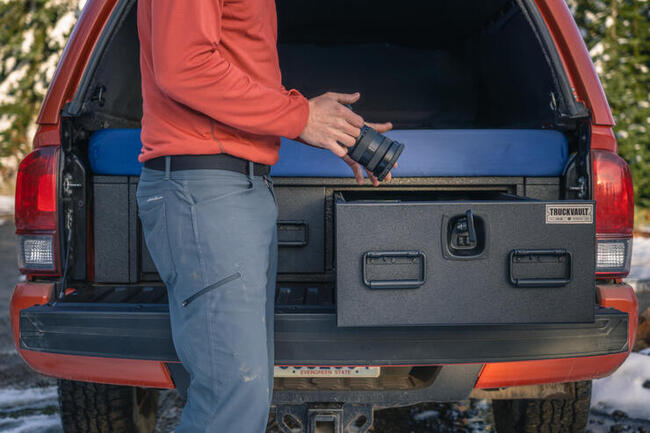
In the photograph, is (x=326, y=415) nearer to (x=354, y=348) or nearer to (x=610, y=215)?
(x=354, y=348)

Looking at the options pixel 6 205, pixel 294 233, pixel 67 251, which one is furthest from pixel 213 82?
pixel 6 205

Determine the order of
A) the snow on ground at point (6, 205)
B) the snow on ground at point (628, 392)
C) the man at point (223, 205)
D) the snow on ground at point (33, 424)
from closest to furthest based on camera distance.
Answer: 1. the man at point (223, 205)
2. the snow on ground at point (33, 424)
3. the snow on ground at point (628, 392)
4. the snow on ground at point (6, 205)

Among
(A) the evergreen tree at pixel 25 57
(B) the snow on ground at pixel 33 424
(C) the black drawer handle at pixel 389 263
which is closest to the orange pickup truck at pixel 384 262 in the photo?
(C) the black drawer handle at pixel 389 263

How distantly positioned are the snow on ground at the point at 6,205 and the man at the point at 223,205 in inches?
374

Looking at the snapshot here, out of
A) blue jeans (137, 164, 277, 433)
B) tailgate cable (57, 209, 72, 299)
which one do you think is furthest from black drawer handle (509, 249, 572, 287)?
tailgate cable (57, 209, 72, 299)

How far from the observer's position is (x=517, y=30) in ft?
9.88

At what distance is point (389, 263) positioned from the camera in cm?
164

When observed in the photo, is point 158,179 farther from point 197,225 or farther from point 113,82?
point 113,82

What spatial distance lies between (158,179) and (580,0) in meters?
8.19

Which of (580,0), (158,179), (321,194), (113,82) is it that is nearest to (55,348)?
(158,179)

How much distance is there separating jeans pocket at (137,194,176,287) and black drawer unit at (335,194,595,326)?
43cm

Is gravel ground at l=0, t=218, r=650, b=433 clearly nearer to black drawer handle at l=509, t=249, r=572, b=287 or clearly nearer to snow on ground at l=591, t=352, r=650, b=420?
snow on ground at l=591, t=352, r=650, b=420

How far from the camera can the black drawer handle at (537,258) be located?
1.66m

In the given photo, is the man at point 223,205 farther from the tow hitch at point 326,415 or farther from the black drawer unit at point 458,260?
the tow hitch at point 326,415
